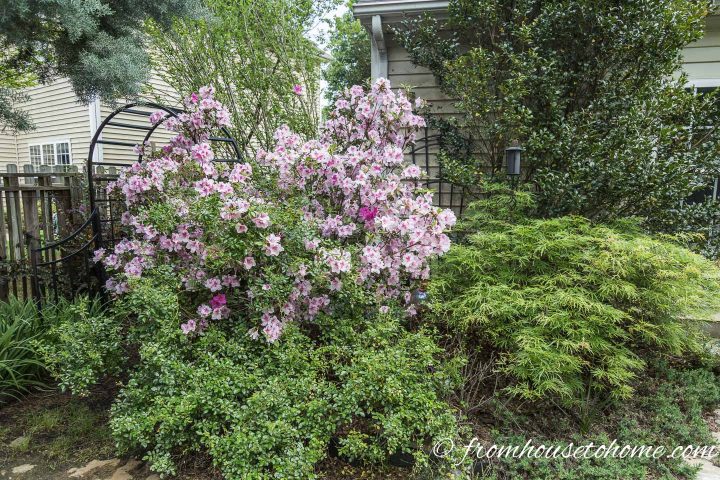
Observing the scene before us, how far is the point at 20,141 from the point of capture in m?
12.8

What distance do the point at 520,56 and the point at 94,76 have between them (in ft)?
13.7

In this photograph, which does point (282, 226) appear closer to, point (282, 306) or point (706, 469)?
point (282, 306)

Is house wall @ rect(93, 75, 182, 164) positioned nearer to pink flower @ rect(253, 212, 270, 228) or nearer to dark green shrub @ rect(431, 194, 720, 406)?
pink flower @ rect(253, 212, 270, 228)

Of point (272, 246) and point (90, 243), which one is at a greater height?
point (272, 246)

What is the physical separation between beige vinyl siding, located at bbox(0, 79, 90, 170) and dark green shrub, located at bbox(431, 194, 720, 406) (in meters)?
10.4

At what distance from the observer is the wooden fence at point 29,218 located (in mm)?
4141

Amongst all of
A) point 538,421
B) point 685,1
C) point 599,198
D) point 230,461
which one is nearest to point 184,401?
point 230,461

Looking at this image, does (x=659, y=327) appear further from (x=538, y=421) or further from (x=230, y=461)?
(x=230, y=461)

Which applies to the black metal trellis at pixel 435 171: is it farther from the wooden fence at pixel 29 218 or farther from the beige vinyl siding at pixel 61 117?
the beige vinyl siding at pixel 61 117

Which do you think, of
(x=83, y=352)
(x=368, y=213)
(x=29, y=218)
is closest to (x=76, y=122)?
(x=29, y=218)

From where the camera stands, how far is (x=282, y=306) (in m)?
2.89

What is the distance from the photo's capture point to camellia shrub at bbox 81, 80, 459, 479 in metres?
2.40

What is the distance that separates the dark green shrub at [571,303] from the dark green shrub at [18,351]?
3.06m

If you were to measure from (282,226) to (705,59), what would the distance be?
542 centimetres
